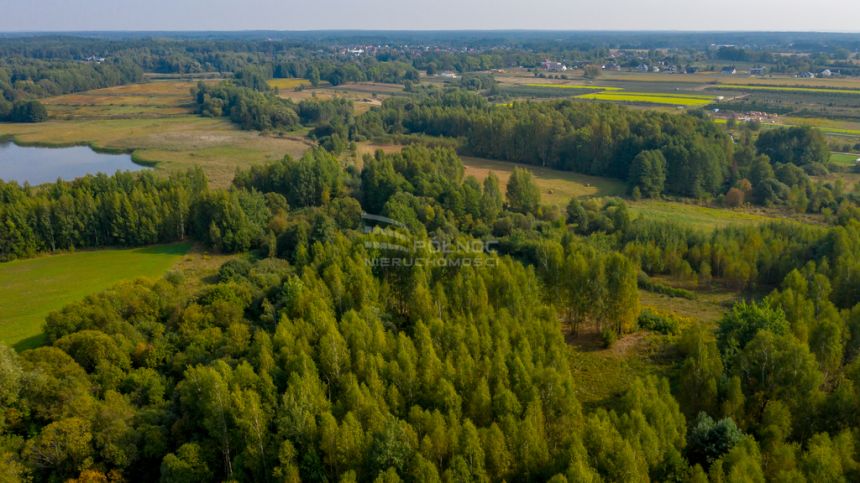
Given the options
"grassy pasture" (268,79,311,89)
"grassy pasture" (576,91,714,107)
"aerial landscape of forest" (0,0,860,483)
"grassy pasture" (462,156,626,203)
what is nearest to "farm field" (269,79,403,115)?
"grassy pasture" (268,79,311,89)

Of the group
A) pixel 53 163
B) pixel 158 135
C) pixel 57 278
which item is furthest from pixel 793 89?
pixel 53 163

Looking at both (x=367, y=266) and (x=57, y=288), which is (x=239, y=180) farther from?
(x=367, y=266)

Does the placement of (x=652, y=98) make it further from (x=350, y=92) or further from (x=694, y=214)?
(x=350, y=92)

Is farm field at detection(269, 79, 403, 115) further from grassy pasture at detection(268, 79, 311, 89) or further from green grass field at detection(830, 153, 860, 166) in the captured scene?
green grass field at detection(830, 153, 860, 166)

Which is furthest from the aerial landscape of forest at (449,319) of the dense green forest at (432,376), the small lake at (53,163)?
the small lake at (53,163)

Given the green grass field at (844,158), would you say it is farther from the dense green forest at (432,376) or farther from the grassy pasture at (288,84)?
the grassy pasture at (288,84)
